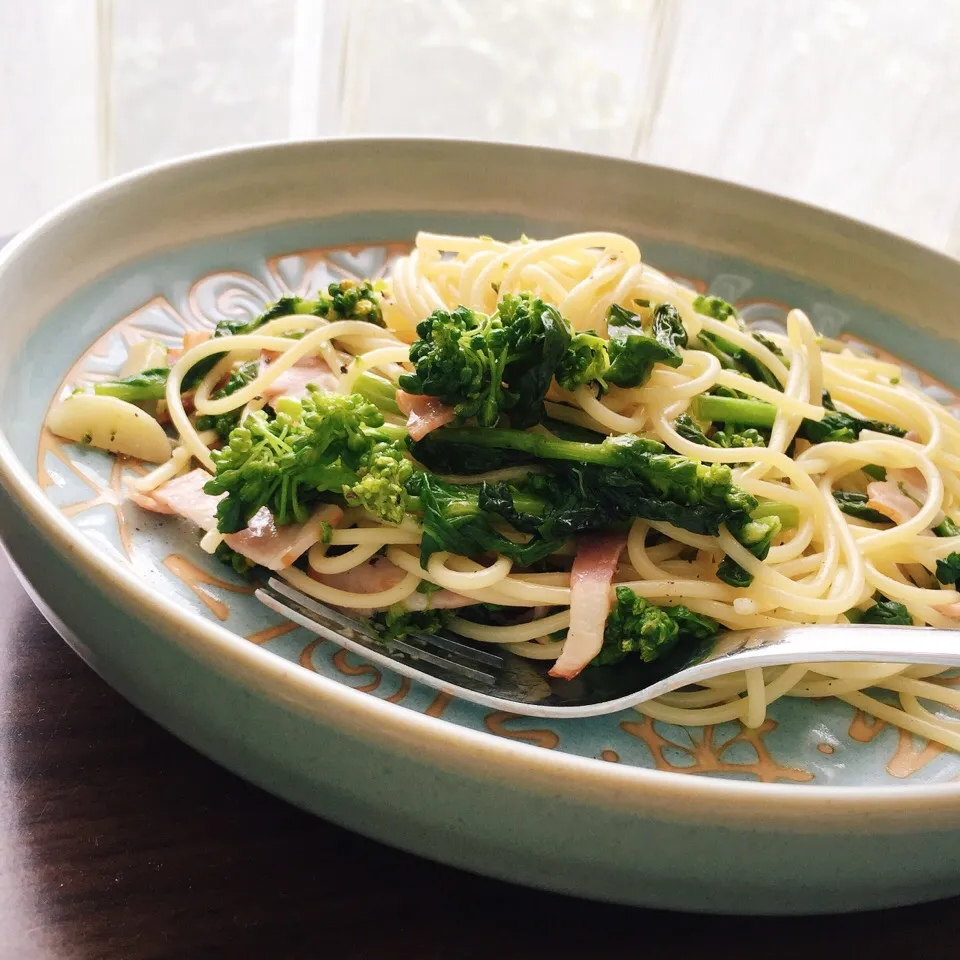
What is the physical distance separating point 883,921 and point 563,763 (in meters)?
0.69

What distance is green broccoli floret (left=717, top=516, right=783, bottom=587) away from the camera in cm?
201

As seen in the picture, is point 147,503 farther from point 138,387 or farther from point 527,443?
point 527,443

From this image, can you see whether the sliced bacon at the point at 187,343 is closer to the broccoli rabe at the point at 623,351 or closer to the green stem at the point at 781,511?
the broccoli rabe at the point at 623,351

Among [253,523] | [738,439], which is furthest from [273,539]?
[738,439]

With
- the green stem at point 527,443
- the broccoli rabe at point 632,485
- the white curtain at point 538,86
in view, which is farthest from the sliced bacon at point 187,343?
the white curtain at point 538,86

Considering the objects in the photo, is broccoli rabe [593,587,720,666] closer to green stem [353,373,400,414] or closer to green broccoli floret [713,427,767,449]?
green broccoli floret [713,427,767,449]

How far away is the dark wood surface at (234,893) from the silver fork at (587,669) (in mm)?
335

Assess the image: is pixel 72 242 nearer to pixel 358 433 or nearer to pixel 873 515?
pixel 358 433

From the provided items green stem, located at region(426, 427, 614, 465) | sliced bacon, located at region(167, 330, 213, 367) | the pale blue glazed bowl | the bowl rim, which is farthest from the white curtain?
the bowl rim

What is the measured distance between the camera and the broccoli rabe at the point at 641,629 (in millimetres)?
1846

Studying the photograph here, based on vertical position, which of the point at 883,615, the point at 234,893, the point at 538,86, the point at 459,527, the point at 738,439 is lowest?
the point at 234,893

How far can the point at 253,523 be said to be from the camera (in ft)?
6.33

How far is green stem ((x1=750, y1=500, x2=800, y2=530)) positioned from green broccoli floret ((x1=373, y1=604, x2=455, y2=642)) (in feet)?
2.45

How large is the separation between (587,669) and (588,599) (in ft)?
0.47
